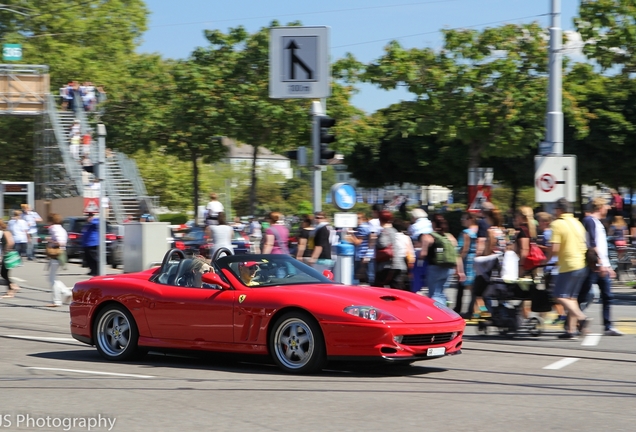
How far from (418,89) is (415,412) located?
88.5 feet

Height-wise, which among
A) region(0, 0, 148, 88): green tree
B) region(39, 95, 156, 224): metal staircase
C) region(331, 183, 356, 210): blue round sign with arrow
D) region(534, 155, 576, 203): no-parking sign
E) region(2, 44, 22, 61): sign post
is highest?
region(0, 0, 148, 88): green tree

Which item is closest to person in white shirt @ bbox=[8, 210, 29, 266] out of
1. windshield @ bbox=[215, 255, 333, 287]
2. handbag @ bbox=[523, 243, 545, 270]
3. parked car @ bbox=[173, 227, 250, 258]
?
parked car @ bbox=[173, 227, 250, 258]

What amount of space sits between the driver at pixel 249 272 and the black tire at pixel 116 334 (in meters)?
1.35

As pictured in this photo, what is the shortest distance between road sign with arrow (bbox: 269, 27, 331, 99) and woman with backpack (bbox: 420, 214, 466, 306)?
8.32ft

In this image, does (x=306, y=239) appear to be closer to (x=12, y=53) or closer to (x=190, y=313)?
(x=190, y=313)

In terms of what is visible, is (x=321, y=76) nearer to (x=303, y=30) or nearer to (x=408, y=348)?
(x=303, y=30)

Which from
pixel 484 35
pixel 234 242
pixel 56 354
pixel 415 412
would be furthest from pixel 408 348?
pixel 484 35

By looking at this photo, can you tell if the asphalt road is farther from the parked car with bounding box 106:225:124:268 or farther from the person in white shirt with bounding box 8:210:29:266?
the person in white shirt with bounding box 8:210:29:266

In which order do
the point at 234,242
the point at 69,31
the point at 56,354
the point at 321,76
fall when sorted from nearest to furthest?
the point at 56,354, the point at 321,76, the point at 234,242, the point at 69,31

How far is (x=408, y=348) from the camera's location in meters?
9.11

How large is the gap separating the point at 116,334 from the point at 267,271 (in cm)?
184

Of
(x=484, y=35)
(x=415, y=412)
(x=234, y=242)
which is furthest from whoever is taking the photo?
(x=484, y=35)

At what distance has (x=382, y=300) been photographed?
31.3ft

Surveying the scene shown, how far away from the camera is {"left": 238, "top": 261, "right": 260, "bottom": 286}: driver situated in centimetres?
1000
